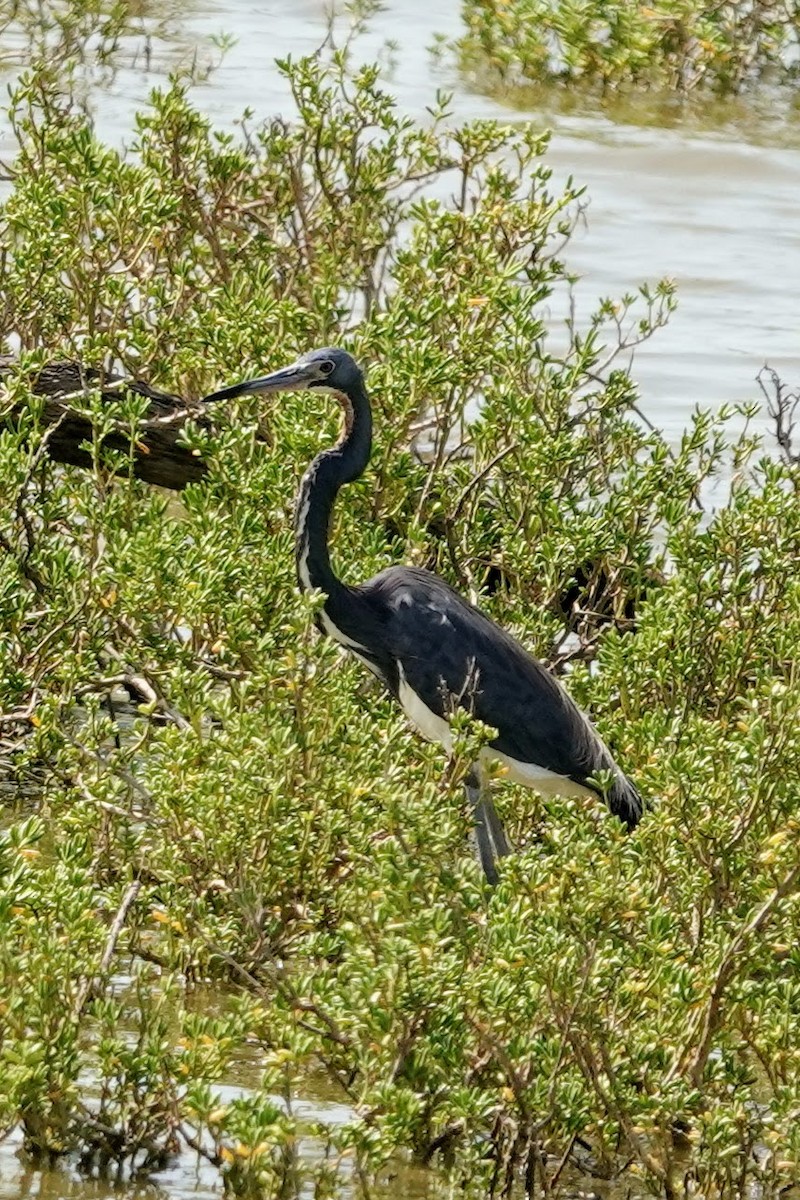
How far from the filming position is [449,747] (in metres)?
6.45

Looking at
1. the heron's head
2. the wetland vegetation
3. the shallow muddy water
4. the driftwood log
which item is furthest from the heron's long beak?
the shallow muddy water

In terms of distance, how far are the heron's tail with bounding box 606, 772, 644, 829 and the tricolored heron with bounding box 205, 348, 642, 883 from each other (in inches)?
0.4

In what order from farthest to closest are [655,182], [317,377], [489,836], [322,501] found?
[655,182]
[317,377]
[322,501]
[489,836]

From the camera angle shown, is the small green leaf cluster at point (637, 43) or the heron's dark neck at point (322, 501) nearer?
the heron's dark neck at point (322, 501)

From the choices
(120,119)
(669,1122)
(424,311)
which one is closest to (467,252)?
(424,311)

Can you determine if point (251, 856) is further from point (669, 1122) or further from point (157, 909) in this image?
point (669, 1122)

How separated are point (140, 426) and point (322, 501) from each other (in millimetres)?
1131

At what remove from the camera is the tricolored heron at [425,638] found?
6.28 meters

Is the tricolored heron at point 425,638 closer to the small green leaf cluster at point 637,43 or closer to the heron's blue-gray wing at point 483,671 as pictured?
the heron's blue-gray wing at point 483,671

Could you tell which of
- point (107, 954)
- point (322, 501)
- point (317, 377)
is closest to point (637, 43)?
point (317, 377)

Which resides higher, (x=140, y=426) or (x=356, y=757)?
(x=140, y=426)

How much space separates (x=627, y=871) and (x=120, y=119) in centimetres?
1054

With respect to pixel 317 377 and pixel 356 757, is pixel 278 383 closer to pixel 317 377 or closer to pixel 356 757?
pixel 317 377

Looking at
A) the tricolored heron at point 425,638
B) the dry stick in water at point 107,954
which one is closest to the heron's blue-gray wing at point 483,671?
the tricolored heron at point 425,638
